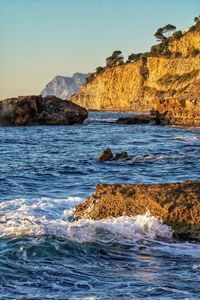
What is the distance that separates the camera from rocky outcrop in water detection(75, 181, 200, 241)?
31.1 ft

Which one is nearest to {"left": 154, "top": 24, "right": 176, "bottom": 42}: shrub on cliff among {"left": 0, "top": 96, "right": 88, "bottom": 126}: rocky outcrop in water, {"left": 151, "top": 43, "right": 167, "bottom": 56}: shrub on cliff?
{"left": 151, "top": 43, "right": 167, "bottom": 56}: shrub on cliff

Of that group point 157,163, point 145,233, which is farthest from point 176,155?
point 145,233

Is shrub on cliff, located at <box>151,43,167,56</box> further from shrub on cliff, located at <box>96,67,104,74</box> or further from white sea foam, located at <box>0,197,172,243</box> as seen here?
white sea foam, located at <box>0,197,172,243</box>

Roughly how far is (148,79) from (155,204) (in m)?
126

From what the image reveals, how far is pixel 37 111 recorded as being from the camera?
59.7 meters

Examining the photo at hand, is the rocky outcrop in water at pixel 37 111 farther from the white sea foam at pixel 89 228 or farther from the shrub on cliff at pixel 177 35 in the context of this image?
the shrub on cliff at pixel 177 35

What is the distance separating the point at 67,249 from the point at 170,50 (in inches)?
5072

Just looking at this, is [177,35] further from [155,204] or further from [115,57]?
[155,204]

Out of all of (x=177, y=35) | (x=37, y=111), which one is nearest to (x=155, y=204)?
(x=37, y=111)

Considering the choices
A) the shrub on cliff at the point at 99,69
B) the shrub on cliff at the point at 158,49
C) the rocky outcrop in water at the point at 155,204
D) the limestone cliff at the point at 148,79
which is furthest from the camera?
the shrub on cliff at the point at 99,69

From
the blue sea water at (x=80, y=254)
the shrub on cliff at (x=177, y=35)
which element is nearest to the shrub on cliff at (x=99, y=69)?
the shrub on cliff at (x=177, y=35)

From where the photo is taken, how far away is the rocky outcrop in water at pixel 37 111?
57094mm

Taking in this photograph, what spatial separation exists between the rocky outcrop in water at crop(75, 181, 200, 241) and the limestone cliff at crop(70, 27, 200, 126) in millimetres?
87983

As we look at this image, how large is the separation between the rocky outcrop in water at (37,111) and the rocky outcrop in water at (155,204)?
46936 mm
